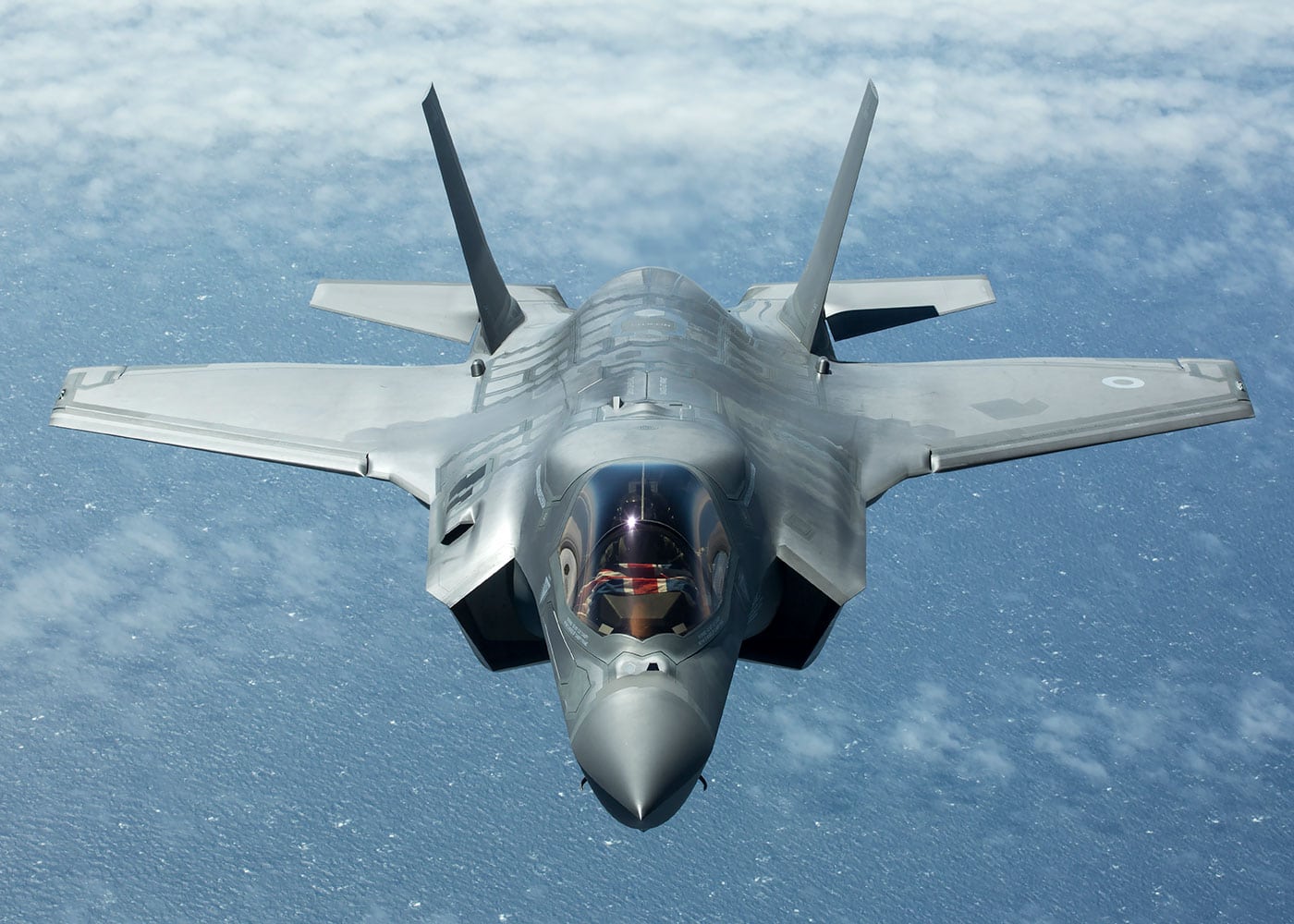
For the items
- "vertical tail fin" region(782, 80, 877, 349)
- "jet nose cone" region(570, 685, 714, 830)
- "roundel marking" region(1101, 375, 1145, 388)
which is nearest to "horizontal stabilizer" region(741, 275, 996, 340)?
"vertical tail fin" region(782, 80, 877, 349)

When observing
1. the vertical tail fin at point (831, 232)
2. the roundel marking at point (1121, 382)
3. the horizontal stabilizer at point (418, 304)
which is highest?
the vertical tail fin at point (831, 232)

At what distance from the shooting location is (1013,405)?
49.5 feet

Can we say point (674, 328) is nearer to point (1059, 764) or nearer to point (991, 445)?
point (991, 445)

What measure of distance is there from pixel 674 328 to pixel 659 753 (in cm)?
614

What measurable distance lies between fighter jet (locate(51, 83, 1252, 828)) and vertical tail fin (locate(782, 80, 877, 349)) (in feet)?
0.09

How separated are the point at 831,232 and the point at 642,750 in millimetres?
7859

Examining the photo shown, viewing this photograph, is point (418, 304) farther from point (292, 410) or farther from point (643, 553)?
point (643, 553)

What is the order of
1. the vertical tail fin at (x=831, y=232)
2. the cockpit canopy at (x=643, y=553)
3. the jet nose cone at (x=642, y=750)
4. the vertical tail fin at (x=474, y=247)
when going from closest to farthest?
1. the jet nose cone at (x=642, y=750)
2. the cockpit canopy at (x=643, y=553)
3. the vertical tail fin at (x=474, y=247)
4. the vertical tail fin at (x=831, y=232)

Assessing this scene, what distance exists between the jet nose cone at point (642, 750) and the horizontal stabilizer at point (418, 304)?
7620mm

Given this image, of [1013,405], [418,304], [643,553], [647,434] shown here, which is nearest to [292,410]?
[418,304]

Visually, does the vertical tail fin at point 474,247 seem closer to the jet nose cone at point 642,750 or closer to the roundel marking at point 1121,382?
the roundel marking at point 1121,382

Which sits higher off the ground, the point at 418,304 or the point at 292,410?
the point at 292,410

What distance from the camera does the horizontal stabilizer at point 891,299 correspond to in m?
17.0

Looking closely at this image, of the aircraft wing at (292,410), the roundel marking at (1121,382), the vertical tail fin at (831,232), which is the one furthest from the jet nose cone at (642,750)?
the roundel marking at (1121,382)
